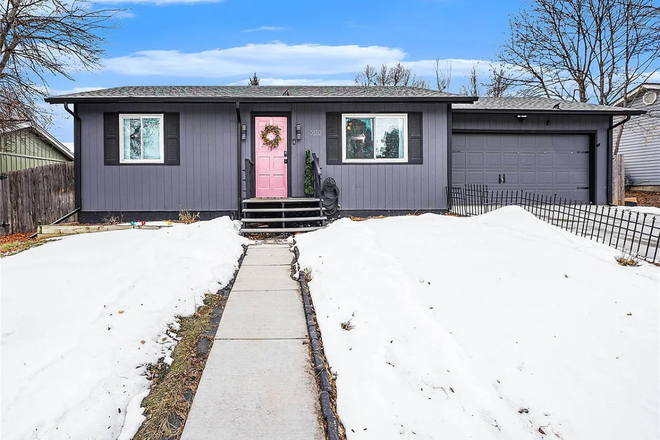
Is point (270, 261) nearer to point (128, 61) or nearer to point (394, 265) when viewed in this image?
point (394, 265)

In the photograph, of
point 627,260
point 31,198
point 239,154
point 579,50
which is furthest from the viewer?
point 579,50

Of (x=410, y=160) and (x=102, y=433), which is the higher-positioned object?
(x=410, y=160)

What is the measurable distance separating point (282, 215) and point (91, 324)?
527 centimetres

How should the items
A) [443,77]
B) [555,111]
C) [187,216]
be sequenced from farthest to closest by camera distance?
[443,77] → [555,111] → [187,216]

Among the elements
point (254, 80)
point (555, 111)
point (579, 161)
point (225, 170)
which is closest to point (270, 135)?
point (225, 170)

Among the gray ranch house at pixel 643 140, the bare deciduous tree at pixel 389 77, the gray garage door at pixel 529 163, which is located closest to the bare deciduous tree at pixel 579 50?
the gray ranch house at pixel 643 140

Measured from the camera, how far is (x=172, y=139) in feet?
31.0

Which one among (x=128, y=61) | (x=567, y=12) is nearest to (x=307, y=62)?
(x=128, y=61)

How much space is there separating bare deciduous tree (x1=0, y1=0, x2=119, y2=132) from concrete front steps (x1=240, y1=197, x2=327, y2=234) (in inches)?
324

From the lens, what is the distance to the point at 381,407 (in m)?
2.45

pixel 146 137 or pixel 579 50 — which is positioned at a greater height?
pixel 579 50

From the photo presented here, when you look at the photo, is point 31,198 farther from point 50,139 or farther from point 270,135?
point 50,139

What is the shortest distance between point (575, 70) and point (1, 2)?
23359 mm

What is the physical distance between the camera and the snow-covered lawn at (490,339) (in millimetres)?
2455
